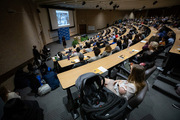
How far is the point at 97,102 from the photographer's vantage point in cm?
119

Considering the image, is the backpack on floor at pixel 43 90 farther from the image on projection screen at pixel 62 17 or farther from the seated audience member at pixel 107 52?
the image on projection screen at pixel 62 17

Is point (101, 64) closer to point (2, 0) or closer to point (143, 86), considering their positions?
point (143, 86)

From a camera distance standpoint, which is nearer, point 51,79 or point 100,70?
point 100,70

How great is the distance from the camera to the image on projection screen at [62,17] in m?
9.78

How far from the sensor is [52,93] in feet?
9.11

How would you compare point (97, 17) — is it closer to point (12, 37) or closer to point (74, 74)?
point (12, 37)

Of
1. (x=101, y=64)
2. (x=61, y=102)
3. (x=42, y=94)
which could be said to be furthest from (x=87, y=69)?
(x=42, y=94)

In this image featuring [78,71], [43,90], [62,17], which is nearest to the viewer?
[78,71]

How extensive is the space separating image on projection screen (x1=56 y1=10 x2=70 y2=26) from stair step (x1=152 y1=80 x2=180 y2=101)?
11.0 m

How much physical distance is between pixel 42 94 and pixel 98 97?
7.40 ft

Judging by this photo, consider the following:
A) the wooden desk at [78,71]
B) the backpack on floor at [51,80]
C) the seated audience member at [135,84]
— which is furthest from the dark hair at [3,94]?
the seated audience member at [135,84]

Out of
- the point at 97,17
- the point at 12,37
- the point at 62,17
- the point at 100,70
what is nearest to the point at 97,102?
the point at 100,70

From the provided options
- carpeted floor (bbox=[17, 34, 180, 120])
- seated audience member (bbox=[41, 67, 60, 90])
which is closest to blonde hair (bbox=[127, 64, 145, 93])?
carpeted floor (bbox=[17, 34, 180, 120])

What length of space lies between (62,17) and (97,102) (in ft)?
37.5
